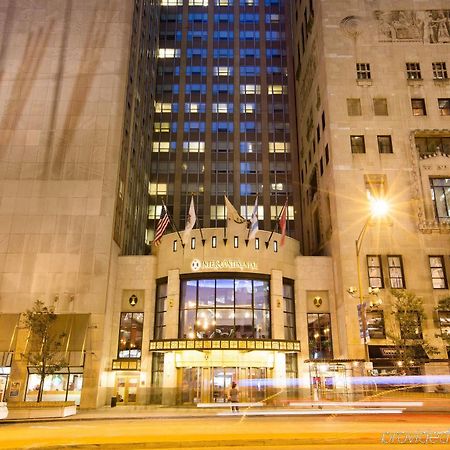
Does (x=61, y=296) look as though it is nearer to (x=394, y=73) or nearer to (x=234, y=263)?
(x=234, y=263)

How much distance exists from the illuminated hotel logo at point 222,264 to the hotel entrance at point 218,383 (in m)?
9.21

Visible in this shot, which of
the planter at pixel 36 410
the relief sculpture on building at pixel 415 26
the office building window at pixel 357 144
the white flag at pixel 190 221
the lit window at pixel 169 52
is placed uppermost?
the lit window at pixel 169 52

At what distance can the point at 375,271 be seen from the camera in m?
42.4

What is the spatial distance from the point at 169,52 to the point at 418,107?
47.3m

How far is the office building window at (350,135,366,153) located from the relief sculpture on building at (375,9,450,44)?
42.7 ft

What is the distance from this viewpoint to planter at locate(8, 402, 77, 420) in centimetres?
2858

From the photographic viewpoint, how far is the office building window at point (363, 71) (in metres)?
48.6

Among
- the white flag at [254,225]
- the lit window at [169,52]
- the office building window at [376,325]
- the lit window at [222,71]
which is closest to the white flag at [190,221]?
the white flag at [254,225]

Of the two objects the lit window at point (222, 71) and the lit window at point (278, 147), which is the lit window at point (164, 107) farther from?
the lit window at point (278, 147)

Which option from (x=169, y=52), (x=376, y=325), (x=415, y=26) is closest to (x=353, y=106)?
(x=415, y=26)

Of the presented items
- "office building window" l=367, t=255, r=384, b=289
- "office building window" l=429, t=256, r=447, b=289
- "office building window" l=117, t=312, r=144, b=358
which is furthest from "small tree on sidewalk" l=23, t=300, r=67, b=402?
"office building window" l=429, t=256, r=447, b=289

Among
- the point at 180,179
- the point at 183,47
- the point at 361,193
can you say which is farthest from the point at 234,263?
the point at 183,47

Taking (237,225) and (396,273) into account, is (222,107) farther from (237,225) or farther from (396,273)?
(396,273)

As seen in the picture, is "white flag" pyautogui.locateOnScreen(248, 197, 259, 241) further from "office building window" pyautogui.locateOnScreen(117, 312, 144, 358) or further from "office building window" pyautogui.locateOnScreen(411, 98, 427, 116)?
"office building window" pyautogui.locateOnScreen(411, 98, 427, 116)
